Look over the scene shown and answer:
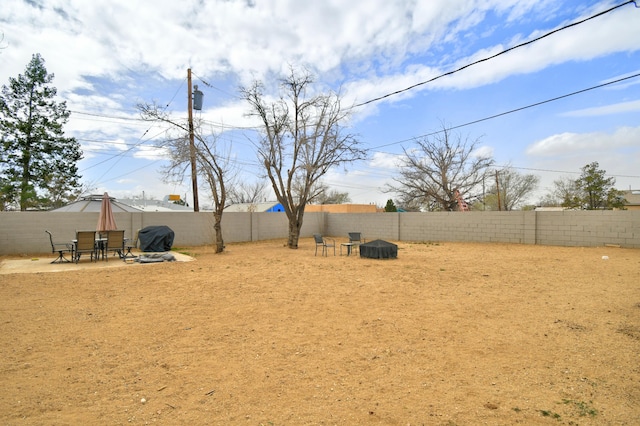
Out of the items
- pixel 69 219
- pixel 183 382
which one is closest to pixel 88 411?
pixel 183 382

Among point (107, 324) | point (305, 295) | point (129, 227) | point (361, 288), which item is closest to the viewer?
point (107, 324)

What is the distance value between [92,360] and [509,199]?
1604 inches

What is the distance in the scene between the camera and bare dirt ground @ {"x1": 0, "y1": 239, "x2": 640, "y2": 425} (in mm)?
2412

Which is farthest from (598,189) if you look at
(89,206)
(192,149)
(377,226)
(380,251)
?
(89,206)

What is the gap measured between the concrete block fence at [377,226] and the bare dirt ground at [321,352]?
5.90 metres

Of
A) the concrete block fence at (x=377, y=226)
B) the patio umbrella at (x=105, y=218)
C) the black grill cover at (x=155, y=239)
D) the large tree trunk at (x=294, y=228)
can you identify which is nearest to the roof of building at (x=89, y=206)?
the concrete block fence at (x=377, y=226)

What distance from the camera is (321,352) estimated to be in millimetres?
3488

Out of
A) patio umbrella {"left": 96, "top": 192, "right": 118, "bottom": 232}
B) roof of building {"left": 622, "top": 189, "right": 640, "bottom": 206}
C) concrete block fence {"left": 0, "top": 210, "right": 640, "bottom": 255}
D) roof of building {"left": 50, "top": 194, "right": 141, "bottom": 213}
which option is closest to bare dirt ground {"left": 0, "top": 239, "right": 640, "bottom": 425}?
patio umbrella {"left": 96, "top": 192, "right": 118, "bottom": 232}

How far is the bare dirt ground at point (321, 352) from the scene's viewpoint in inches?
95.0

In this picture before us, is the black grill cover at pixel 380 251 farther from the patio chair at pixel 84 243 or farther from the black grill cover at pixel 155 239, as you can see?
the patio chair at pixel 84 243

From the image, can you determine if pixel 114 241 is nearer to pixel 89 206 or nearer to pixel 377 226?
pixel 89 206

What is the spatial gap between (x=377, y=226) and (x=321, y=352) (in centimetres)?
1563

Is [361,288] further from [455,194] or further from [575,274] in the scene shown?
[455,194]

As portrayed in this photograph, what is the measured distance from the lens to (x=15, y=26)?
5.99 meters
